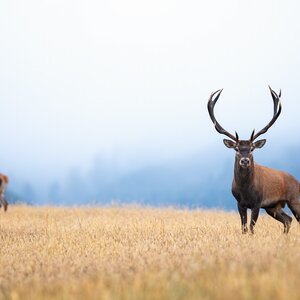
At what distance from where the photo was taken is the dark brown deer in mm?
11734

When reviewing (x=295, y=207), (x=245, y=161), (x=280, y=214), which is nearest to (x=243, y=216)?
(x=245, y=161)

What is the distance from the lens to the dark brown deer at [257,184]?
11.7 meters

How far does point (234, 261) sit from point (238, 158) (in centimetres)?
508

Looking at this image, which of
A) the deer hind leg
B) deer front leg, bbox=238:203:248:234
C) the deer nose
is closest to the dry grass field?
deer front leg, bbox=238:203:248:234

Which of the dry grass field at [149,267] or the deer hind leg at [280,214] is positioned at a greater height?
the dry grass field at [149,267]

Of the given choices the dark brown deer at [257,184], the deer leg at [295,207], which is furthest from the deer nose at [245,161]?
the deer leg at [295,207]

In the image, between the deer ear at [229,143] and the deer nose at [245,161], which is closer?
the deer nose at [245,161]

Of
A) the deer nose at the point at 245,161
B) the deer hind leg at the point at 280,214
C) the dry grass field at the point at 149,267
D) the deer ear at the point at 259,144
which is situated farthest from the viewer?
the deer hind leg at the point at 280,214

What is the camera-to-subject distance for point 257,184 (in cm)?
1198

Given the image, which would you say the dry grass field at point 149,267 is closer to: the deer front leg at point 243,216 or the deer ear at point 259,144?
the deer front leg at point 243,216

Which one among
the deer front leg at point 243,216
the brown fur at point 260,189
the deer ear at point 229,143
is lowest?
the deer front leg at point 243,216

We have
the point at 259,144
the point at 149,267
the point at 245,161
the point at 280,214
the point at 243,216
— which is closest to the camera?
the point at 149,267

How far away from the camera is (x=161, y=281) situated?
19.6 feet

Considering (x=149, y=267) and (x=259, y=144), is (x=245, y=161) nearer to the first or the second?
(x=259, y=144)
